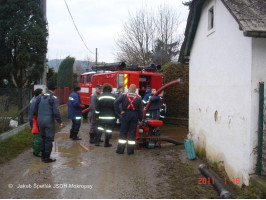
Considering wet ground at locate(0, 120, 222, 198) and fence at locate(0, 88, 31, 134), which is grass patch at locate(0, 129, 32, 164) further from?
fence at locate(0, 88, 31, 134)

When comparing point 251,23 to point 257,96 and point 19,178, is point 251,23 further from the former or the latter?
point 19,178

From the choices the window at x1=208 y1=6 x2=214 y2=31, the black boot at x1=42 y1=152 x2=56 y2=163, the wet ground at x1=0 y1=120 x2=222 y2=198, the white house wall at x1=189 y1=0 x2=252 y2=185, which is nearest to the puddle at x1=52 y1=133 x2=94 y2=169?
the wet ground at x1=0 y1=120 x2=222 y2=198

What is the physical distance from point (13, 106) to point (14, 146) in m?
2.39

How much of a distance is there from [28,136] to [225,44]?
751 cm

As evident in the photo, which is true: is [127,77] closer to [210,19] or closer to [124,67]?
[124,67]

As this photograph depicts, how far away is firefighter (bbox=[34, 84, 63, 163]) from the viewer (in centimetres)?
717

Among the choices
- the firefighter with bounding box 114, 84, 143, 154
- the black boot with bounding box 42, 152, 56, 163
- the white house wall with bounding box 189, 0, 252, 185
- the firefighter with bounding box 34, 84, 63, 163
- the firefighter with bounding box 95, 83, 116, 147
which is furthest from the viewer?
the firefighter with bounding box 95, 83, 116, 147

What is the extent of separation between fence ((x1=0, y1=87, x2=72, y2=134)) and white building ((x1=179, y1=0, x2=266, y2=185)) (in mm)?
6107

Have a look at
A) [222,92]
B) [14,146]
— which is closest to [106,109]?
[14,146]

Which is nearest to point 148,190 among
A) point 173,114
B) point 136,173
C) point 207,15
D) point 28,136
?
point 136,173

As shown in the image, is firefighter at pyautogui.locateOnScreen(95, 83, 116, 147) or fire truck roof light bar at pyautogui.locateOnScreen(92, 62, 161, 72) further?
fire truck roof light bar at pyautogui.locateOnScreen(92, 62, 161, 72)

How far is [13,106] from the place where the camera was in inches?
437

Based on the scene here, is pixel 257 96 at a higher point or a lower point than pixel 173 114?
higher

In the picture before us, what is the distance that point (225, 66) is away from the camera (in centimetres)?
624
